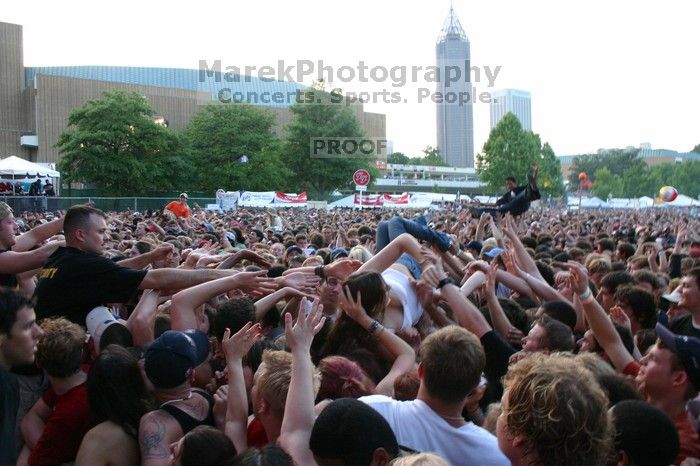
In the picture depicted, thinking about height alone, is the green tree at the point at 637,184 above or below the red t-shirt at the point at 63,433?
above

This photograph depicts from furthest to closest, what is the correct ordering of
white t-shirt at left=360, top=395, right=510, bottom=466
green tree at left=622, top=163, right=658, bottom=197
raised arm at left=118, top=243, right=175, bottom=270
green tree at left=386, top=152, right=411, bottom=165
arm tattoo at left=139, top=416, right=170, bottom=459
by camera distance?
1. green tree at left=386, top=152, right=411, bottom=165
2. green tree at left=622, top=163, right=658, bottom=197
3. raised arm at left=118, top=243, right=175, bottom=270
4. arm tattoo at left=139, top=416, right=170, bottom=459
5. white t-shirt at left=360, top=395, right=510, bottom=466

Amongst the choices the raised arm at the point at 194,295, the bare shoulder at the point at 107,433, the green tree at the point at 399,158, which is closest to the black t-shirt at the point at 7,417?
the bare shoulder at the point at 107,433

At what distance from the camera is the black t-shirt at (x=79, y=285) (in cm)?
472

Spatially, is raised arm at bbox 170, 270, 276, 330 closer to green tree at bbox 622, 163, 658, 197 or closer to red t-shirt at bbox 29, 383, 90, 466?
red t-shirt at bbox 29, 383, 90, 466

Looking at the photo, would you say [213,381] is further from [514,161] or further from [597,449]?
[514,161]

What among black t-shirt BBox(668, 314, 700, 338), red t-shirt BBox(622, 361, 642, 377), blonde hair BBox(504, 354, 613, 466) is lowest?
red t-shirt BBox(622, 361, 642, 377)

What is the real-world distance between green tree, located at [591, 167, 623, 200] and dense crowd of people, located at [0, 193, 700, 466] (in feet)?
421

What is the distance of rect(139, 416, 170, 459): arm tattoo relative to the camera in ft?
10.9

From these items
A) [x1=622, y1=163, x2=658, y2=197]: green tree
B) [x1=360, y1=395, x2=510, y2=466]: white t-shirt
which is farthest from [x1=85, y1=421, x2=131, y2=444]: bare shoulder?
[x1=622, y1=163, x2=658, y2=197]: green tree

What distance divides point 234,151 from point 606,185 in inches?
3444

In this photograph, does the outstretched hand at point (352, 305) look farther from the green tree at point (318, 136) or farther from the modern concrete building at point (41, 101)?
the modern concrete building at point (41, 101)

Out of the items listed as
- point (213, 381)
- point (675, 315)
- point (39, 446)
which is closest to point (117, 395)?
point (39, 446)

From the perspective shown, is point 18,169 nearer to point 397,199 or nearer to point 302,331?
point 397,199

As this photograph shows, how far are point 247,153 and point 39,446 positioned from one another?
2452 inches
